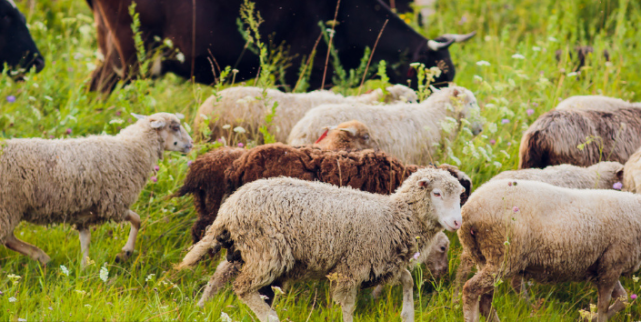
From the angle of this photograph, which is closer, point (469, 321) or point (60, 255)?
point (469, 321)

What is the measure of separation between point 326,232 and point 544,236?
1335 mm

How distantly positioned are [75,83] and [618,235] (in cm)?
586

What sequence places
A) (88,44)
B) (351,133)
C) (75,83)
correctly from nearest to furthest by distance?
(351,133) < (75,83) < (88,44)

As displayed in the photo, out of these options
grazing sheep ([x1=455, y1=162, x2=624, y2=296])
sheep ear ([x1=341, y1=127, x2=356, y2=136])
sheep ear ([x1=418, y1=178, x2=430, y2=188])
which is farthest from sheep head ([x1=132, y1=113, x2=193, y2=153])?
grazing sheep ([x1=455, y1=162, x2=624, y2=296])

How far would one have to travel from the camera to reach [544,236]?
3646mm

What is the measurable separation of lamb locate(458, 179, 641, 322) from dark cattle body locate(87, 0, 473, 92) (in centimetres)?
322

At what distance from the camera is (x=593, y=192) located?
12.8 ft

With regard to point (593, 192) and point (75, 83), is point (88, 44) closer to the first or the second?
point (75, 83)

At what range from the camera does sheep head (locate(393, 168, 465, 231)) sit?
3553 mm

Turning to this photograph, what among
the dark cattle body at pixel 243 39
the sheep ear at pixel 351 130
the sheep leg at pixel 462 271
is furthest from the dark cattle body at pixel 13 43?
the sheep leg at pixel 462 271

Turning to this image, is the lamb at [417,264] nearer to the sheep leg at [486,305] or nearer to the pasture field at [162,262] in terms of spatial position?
the pasture field at [162,262]

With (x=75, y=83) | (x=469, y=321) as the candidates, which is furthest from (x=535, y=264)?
(x=75, y=83)

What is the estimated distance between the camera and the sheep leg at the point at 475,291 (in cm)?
367

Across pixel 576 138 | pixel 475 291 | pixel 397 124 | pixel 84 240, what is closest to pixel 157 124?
pixel 84 240
